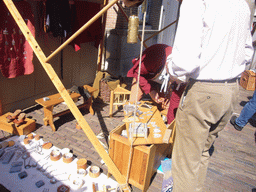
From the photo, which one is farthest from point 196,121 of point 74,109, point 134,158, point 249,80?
point 249,80

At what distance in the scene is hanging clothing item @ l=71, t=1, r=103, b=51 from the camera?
16.0 feet

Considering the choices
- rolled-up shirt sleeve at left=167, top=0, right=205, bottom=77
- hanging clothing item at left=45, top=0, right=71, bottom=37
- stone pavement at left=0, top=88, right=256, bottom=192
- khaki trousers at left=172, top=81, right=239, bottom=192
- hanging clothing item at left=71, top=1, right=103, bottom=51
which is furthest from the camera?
hanging clothing item at left=71, top=1, right=103, bottom=51

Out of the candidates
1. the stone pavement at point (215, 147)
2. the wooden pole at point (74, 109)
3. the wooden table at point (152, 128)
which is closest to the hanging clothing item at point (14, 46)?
the stone pavement at point (215, 147)

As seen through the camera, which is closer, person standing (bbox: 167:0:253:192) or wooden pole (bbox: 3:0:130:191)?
person standing (bbox: 167:0:253:192)

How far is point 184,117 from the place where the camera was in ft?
6.27

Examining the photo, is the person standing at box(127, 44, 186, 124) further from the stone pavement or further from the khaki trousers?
the khaki trousers

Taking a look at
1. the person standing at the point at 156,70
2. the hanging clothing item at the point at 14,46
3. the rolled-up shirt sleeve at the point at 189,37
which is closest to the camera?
the rolled-up shirt sleeve at the point at 189,37

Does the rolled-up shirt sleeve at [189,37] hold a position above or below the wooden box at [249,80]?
above

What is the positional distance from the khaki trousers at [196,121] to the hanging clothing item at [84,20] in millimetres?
3980

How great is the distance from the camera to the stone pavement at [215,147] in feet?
10.1

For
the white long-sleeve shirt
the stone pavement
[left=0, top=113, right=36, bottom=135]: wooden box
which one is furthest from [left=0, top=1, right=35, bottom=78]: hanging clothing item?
the white long-sleeve shirt

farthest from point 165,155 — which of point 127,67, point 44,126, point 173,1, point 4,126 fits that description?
point 173,1

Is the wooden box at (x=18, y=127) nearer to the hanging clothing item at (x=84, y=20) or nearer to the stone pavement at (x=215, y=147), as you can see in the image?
the stone pavement at (x=215, y=147)

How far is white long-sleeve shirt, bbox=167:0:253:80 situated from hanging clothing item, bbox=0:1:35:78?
347cm
